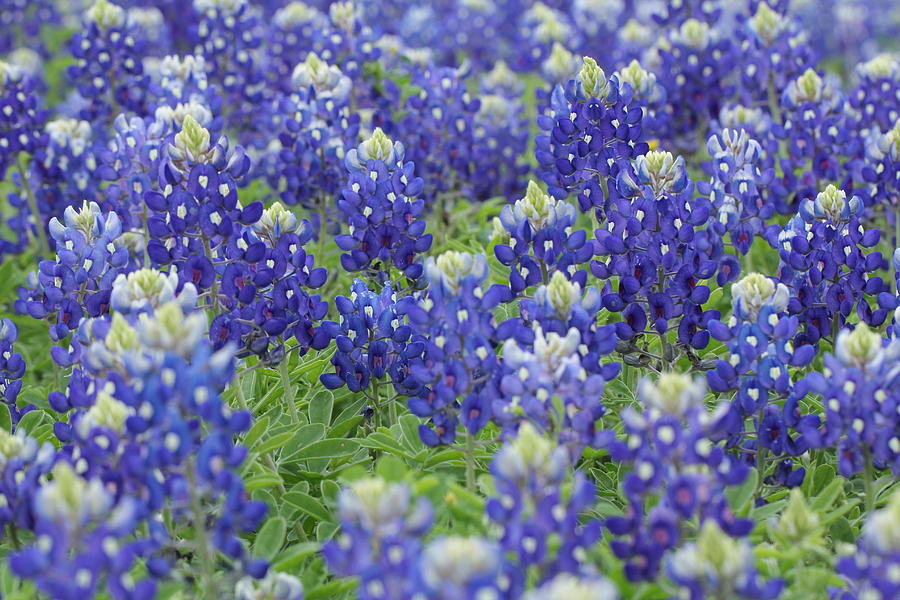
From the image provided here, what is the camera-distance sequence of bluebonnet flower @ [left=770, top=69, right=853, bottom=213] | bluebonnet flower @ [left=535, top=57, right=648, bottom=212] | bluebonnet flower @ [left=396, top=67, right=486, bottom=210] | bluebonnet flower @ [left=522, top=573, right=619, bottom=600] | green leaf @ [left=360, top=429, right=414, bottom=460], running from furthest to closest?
bluebonnet flower @ [left=396, top=67, right=486, bottom=210]
bluebonnet flower @ [left=770, top=69, right=853, bottom=213]
bluebonnet flower @ [left=535, top=57, right=648, bottom=212]
green leaf @ [left=360, top=429, right=414, bottom=460]
bluebonnet flower @ [left=522, top=573, right=619, bottom=600]

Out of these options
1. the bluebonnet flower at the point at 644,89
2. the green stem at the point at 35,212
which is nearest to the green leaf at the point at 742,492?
the bluebonnet flower at the point at 644,89

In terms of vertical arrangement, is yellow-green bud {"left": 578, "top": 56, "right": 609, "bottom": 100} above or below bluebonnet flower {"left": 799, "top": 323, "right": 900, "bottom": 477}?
above

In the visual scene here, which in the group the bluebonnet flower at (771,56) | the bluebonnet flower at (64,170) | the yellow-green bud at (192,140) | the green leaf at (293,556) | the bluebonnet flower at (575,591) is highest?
the bluebonnet flower at (771,56)

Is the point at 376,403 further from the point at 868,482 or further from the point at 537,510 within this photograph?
the point at 868,482

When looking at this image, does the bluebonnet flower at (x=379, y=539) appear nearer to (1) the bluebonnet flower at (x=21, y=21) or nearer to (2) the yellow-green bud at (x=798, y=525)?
(2) the yellow-green bud at (x=798, y=525)

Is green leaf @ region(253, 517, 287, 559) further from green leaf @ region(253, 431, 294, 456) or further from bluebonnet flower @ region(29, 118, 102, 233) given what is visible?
bluebonnet flower @ region(29, 118, 102, 233)

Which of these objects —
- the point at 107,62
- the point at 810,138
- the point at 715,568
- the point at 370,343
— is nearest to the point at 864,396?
the point at 715,568

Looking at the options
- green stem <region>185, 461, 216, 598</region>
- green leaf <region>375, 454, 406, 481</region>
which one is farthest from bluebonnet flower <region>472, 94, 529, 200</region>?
green stem <region>185, 461, 216, 598</region>

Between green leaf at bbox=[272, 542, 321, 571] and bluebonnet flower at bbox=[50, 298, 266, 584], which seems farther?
green leaf at bbox=[272, 542, 321, 571]

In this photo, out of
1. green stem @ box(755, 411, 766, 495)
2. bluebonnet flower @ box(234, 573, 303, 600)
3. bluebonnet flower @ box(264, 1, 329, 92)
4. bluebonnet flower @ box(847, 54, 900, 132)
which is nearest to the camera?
bluebonnet flower @ box(234, 573, 303, 600)
